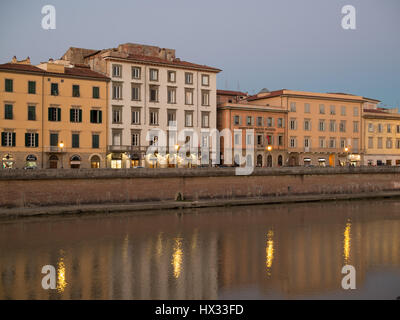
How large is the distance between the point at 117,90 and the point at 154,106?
4.66 m

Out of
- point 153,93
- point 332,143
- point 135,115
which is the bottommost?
point 332,143

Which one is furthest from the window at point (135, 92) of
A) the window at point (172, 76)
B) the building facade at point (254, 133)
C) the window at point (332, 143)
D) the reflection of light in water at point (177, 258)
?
the window at point (332, 143)

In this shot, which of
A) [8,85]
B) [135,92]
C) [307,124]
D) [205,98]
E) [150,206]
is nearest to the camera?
[150,206]

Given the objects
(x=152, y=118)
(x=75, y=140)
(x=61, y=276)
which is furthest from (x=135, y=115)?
(x=61, y=276)

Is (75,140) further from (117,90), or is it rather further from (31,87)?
(117,90)

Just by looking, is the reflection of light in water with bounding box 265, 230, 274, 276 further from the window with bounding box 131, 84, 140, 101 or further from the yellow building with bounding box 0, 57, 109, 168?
the window with bounding box 131, 84, 140, 101

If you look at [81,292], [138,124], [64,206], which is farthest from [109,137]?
[81,292]

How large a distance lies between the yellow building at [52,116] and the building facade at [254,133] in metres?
16.7

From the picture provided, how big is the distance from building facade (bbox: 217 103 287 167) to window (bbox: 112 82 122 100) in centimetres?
1462

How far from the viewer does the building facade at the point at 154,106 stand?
189 feet

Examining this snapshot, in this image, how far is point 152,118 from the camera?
60.0 m

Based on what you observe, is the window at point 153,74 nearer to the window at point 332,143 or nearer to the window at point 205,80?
the window at point 205,80

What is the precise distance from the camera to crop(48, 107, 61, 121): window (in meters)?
53.0

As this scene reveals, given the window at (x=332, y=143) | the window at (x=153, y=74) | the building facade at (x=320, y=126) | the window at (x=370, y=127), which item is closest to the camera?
the window at (x=153, y=74)
